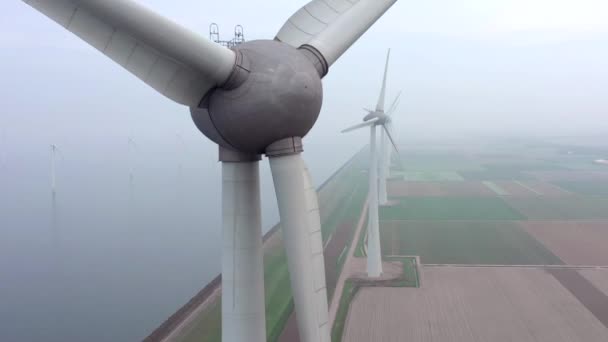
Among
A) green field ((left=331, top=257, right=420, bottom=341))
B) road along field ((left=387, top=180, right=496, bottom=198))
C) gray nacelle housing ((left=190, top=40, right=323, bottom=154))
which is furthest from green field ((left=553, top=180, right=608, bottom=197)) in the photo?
gray nacelle housing ((left=190, top=40, right=323, bottom=154))

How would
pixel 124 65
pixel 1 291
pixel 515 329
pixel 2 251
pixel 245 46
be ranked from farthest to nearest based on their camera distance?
pixel 2 251 < pixel 1 291 < pixel 515 329 < pixel 245 46 < pixel 124 65

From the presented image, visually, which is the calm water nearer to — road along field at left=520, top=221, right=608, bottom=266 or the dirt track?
road along field at left=520, top=221, right=608, bottom=266

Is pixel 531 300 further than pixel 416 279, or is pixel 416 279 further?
pixel 416 279

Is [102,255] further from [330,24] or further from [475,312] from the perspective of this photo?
[330,24]

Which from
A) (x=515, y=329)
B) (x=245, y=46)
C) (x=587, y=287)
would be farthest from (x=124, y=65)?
(x=587, y=287)

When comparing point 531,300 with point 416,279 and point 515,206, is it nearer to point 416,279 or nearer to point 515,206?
point 416,279

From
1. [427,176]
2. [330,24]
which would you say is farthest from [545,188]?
[330,24]

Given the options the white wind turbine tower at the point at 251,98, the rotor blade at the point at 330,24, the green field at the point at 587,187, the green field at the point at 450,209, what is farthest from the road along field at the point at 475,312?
the green field at the point at 587,187
